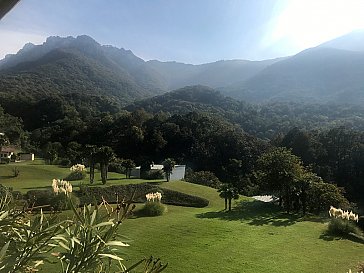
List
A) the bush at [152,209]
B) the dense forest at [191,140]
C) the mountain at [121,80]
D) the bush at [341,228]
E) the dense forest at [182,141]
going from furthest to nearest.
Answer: the mountain at [121,80]
the dense forest at [182,141]
the dense forest at [191,140]
the bush at [152,209]
the bush at [341,228]

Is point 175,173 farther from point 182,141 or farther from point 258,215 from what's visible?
point 182,141

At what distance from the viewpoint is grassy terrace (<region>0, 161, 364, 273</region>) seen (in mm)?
11133

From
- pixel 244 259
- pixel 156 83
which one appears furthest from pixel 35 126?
pixel 156 83

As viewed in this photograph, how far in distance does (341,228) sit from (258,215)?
13.6 ft

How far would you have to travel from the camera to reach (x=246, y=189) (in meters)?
32.4

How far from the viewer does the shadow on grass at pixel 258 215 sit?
689 inches

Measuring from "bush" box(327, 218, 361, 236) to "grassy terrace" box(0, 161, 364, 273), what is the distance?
545mm

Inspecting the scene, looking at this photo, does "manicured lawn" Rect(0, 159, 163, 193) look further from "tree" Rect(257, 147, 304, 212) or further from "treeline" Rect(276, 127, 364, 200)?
"treeline" Rect(276, 127, 364, 200)

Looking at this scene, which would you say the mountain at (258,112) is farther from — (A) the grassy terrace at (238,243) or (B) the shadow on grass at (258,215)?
(A) the grassy terrace at (238,243)

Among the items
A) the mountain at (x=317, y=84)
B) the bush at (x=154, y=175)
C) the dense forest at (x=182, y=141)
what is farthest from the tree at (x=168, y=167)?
the mountain at (x=317, y=84)

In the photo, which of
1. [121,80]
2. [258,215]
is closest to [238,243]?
[258,215]

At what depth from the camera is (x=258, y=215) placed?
62.6 feet

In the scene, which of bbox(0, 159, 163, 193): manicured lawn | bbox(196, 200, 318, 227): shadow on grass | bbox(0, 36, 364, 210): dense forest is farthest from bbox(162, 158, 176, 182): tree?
bbox(196, 200, 318, 227): shadow on grass

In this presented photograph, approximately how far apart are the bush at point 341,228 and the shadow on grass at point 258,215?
5.97ft
